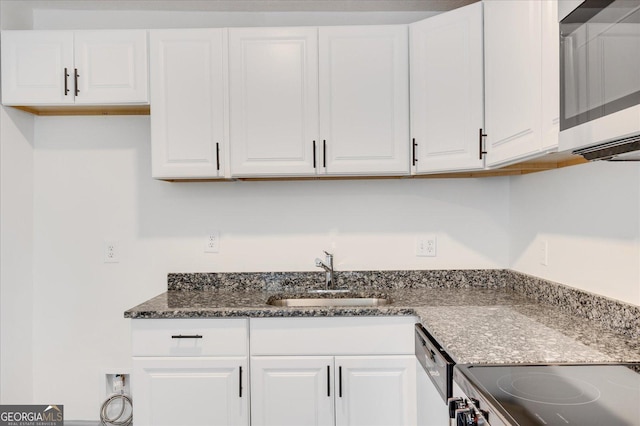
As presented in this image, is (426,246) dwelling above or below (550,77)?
below

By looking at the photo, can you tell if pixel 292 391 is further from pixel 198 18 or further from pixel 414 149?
pixel 198 18

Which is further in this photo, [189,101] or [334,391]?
[189,101]

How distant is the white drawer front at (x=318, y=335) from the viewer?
1979 millimetres

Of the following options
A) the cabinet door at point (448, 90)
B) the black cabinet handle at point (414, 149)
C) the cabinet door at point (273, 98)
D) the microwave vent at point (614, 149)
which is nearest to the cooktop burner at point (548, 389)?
the microwave vent at point (614, 149)

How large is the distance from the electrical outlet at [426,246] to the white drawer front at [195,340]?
3.55 feet

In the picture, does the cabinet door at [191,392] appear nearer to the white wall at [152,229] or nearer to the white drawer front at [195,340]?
the white drawer front at [195,340]

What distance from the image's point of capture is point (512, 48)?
1.71m

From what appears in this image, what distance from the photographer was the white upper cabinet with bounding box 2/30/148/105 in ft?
7.40

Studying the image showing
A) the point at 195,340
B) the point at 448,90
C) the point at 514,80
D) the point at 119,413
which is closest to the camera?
the point at 514,80

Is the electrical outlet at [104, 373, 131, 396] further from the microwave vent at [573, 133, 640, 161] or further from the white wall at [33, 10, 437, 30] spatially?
the microwave vent at [573, 133, 640, 161]

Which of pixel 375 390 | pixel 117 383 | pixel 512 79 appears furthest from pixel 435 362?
pixel 117 383

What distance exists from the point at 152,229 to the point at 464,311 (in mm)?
1701

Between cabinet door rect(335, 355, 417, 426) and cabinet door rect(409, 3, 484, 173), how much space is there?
0.91 meters

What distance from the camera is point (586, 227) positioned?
177 cm
